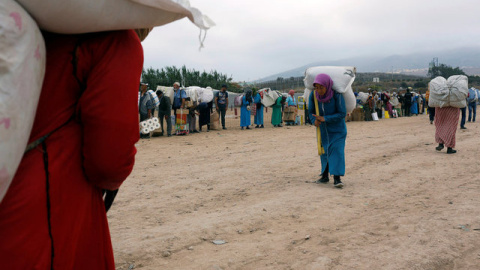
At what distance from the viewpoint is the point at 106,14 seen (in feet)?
4.67

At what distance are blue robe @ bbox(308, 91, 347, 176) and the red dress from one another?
4.57 m

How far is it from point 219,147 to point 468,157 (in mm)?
6054

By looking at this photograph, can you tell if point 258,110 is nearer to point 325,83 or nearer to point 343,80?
point 343,80

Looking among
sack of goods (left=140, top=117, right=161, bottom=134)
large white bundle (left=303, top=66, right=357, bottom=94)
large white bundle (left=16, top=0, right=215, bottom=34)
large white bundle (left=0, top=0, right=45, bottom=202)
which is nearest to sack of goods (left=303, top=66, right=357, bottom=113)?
large white bundle (left=303, top=66, right=357, bottom=94)

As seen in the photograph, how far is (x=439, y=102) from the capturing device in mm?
8758

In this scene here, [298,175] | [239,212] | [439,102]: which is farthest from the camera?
[439,102]

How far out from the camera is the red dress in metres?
1.35

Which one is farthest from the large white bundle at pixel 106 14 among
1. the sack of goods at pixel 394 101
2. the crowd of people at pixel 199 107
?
the sack of goods at pixel 394 101

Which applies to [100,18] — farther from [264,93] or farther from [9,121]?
[264,93]

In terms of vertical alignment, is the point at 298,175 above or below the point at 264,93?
below

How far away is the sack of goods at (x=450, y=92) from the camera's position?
8.48 metres

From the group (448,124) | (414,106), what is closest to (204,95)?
(448,124)

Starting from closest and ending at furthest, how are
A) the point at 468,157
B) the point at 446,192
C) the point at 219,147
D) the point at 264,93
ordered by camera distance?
the point at 446,192
the point at 468,157
the point at 219,147
the point at 264,93

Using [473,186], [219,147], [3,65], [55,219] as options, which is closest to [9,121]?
[3,65]
